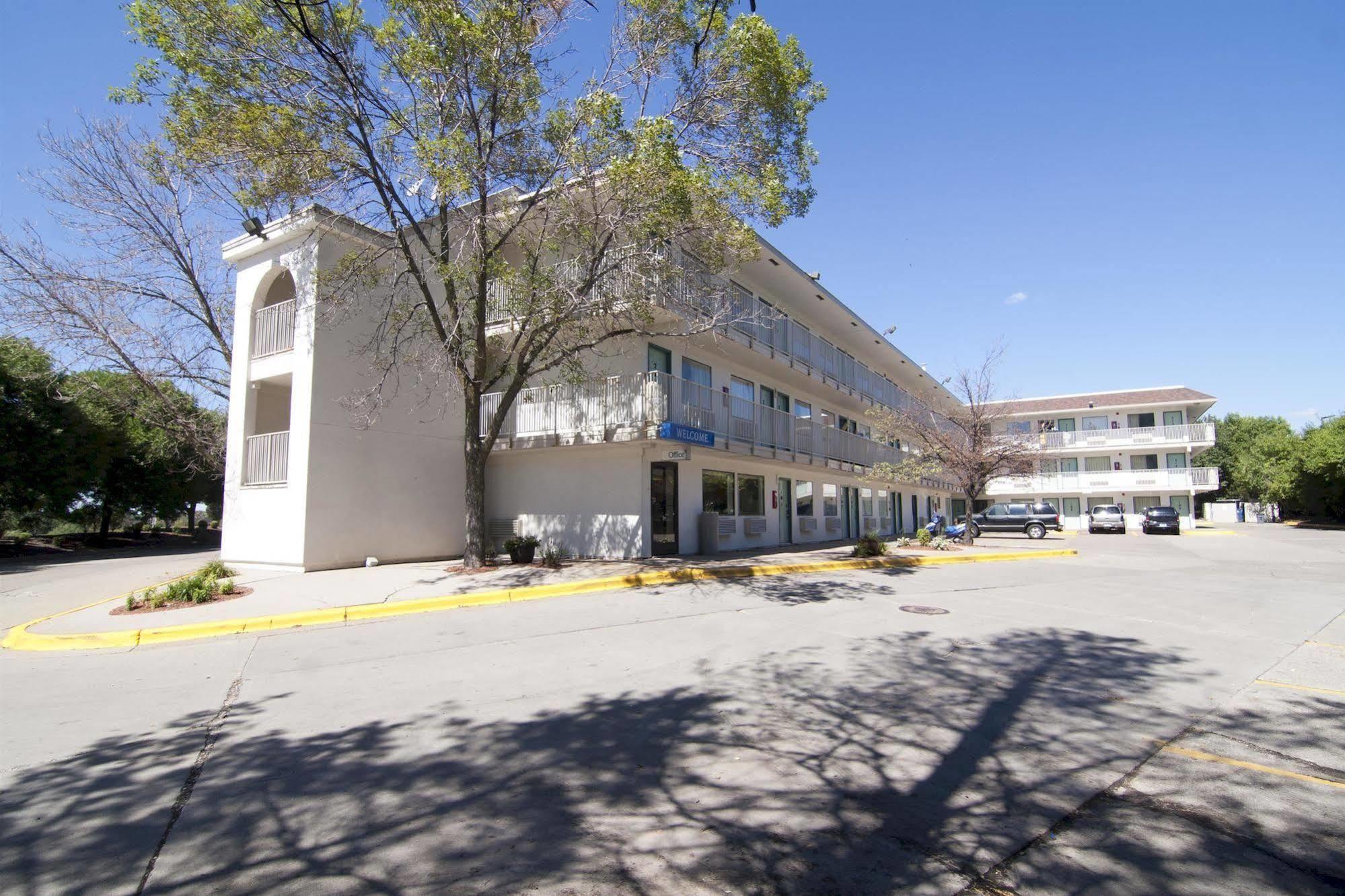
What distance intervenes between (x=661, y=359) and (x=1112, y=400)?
1773 inches

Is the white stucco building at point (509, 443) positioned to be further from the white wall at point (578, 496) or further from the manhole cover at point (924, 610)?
the manhole cover at point (924, 610)

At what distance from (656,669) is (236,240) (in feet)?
54.3

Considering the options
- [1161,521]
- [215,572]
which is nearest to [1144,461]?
[1161,521]

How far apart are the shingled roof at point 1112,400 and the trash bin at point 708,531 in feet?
109

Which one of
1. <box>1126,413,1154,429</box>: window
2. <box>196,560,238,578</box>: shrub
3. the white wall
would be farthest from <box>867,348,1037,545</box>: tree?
<box>1126,413,1154,429</box>: window

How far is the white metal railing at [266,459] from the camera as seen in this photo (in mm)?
15359

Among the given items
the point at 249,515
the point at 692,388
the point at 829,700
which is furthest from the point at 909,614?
the point at 249,515

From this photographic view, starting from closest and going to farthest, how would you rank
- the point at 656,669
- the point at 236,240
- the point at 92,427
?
the point at 656,669, the point at 236,240, the point at 92,427

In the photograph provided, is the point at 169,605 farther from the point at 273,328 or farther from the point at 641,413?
the point at 641,413

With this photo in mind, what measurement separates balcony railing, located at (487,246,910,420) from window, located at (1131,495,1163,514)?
25.1 metres

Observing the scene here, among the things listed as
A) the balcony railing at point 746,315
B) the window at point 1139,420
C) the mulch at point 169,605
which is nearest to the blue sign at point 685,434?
the balcony railing at point 746,315

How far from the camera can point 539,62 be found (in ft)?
40.9

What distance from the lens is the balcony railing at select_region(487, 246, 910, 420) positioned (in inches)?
519

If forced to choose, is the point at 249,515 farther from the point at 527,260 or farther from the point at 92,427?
the point at 92,427
